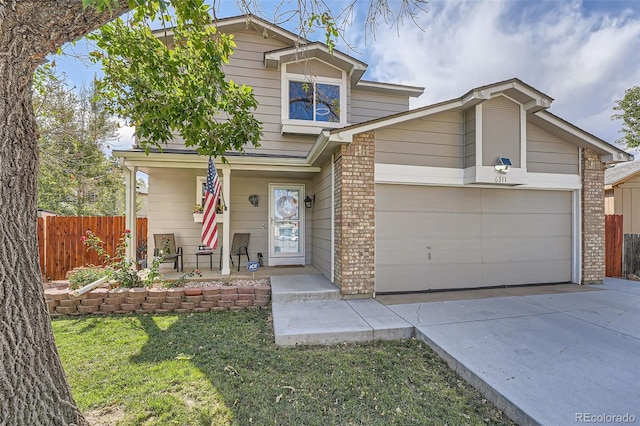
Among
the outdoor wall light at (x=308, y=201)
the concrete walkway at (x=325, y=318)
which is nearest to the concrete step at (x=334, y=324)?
the concrete walkway at (x=325, y=318)

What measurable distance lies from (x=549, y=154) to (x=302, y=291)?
6032 millimetres

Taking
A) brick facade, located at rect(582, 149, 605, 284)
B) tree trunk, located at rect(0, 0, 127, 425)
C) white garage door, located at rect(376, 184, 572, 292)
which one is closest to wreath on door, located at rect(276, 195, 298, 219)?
white garage door, located at rect(376, 184, 572, 292)

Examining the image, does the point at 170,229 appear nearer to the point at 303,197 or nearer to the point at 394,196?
the point at 303,197

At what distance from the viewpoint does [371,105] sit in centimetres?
902

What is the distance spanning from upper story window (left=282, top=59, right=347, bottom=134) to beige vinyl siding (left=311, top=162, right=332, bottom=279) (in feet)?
5.06

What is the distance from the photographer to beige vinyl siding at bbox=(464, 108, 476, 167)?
18.1ft

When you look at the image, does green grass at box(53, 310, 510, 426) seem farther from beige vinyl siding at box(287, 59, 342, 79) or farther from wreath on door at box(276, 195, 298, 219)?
beige vinyl siding at box(287, 59, 342, 79)

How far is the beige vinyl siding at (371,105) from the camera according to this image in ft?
29.0

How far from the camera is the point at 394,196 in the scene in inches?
221

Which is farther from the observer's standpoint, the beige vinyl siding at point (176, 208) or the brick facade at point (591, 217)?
the beige vinyl siding at point (176, 208)

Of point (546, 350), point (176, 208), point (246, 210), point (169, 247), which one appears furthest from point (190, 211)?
point (546, 350)

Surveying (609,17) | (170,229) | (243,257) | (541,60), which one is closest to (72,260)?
(170,229)

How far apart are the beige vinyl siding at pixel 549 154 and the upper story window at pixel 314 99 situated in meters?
4.36

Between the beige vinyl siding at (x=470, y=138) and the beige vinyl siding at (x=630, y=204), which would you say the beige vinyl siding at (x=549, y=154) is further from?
the beige vinyl siding at (x=630, y=204)
